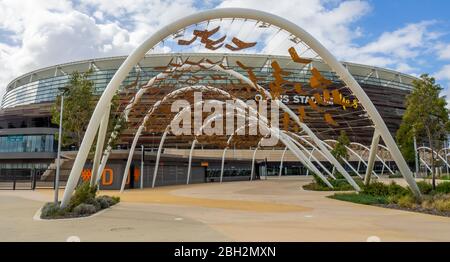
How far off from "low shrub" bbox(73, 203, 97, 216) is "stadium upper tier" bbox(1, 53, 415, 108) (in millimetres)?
54085


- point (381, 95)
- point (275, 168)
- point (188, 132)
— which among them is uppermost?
point (381, 95)

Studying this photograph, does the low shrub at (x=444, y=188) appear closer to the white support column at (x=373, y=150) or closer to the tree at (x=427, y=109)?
the tree at (x=427, y=109)

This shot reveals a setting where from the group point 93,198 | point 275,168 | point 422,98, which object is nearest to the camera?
point 93,198

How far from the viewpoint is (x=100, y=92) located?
7425 centimetres

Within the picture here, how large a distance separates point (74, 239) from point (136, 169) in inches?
1226

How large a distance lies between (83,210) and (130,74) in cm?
5679

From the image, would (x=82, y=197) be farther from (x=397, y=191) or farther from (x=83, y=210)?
(x=397, y=191)

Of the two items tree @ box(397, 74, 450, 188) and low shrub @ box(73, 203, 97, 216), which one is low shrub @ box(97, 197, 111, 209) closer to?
low shrub @ box(73, 203, 97, 216)

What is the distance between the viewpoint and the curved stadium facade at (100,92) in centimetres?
6519

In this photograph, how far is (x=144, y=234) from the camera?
11625 mm
